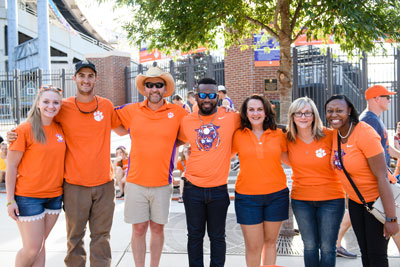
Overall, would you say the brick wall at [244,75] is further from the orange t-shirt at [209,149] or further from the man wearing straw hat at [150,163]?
the orange t-shirt at [209,149]

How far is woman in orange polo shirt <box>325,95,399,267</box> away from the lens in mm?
2834

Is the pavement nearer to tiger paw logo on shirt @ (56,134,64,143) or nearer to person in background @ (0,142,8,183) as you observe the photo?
tiger paw logo on shirt @ (56,134,64,143)

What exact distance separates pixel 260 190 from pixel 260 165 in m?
0.23

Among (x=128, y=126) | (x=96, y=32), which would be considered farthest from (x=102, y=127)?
(x=96, y=32)

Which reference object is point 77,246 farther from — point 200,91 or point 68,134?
point 200,91

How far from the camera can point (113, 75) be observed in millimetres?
19094

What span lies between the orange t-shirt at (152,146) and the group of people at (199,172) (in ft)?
0.03

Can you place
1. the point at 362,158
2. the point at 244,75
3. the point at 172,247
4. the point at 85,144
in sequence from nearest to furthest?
the point at 362,158
the point at 85,144
the point at 172,247
the point at 244,75

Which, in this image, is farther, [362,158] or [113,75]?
[113,75]

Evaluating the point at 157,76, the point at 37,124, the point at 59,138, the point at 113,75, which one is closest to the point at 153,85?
the point at 157,76

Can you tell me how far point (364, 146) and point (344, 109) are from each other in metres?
0.40

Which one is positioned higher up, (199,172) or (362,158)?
(362,158)

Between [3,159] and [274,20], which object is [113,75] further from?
[274,20]

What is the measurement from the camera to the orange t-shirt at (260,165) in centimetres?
321
